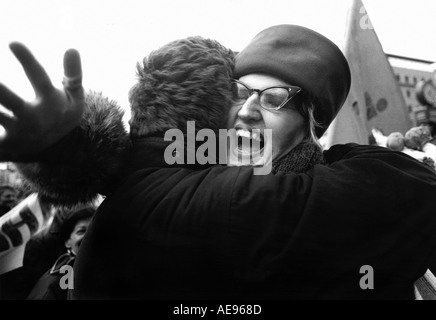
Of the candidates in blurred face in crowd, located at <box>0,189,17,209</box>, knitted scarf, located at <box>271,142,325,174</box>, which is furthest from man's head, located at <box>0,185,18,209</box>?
knitted scarf, located at <box>271,142,325,174</box>

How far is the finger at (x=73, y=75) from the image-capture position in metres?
0.87

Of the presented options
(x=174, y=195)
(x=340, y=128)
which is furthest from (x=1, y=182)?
(x=174, y=195)

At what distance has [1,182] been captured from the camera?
430 cm

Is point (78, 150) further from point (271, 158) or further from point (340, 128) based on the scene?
point (340, 128)

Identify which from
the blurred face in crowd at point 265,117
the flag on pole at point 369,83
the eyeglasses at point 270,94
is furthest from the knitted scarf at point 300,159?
the flag on pole at point 369,83

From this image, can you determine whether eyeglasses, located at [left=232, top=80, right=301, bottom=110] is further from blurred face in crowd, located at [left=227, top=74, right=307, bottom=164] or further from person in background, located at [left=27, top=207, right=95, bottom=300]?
person in background, located at [left=27, top=207, right=95, bottom=300]

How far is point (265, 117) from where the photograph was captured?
4.84ft

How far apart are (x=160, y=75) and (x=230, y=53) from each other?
0.36 meters

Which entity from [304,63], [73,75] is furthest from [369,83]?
[73,75]

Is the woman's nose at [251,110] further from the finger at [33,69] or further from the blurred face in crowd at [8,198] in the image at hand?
the blurred face in crowd at [8,198]

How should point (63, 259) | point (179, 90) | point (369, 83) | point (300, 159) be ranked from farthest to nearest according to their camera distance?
point (369, 83) < point (63, 259) < point (300, 159) < point (179, 90)

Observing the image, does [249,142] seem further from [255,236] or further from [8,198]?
[8,198]

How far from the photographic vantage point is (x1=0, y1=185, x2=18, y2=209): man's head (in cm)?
409

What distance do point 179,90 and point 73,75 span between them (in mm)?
388
